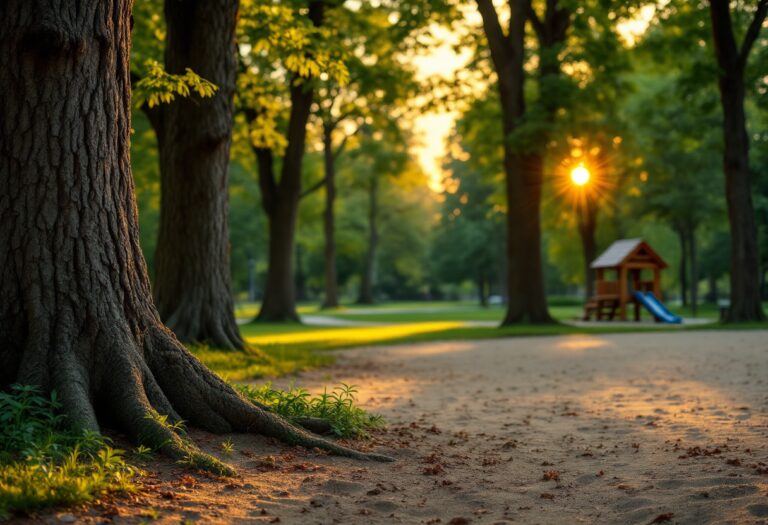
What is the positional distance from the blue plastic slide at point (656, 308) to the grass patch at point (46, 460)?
2881 centimetres

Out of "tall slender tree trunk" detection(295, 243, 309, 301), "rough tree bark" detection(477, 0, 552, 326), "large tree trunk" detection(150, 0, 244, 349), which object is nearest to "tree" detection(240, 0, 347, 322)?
"rough tree bark" detection(477, 0, 552, 326)

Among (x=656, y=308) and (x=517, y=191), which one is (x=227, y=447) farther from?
(x=656, y=308)

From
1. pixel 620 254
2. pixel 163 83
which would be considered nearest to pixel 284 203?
pixel 620 254

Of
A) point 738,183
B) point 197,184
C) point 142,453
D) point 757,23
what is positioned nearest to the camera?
point 142,453

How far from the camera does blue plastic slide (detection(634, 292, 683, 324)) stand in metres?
31.0

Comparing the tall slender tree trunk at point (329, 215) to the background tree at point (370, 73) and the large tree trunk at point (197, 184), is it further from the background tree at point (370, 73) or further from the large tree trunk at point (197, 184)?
the large tree trunk at point (197, 184)

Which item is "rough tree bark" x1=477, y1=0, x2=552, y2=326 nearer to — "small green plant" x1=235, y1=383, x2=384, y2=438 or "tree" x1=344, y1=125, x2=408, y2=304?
"tree" x1=344, y1=125, x2=408, y2=304

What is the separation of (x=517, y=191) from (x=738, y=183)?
7034mm

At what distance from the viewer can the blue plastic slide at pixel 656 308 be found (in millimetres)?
31039

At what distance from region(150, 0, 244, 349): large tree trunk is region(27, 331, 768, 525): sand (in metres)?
2.57

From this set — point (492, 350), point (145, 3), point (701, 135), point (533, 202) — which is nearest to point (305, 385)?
point (492, 350)

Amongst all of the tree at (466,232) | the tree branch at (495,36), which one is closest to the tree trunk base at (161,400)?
the tree branch at (495,36)

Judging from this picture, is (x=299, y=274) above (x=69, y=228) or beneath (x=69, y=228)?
above

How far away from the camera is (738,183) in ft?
83.1
